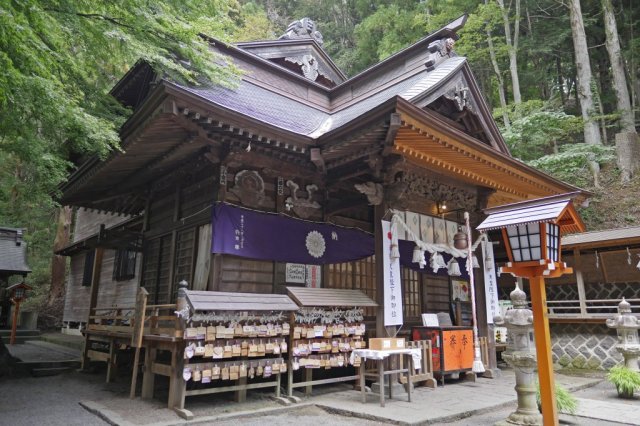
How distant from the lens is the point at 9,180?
10617 mm

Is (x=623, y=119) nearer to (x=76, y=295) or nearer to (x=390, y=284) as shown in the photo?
(x=390, y=284)

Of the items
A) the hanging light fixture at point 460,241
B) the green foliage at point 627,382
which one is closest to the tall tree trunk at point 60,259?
the hanging light fixture at point 460,241

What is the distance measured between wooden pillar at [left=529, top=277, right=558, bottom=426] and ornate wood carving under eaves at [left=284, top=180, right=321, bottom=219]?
4.77 metres

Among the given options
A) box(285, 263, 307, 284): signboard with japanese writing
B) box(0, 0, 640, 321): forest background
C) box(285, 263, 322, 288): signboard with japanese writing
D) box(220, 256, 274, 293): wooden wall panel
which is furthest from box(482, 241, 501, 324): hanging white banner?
box(0, 0, 640, 321): forest background

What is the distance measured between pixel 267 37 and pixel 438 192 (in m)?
18.5

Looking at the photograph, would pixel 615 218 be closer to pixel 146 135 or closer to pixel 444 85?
pixel 444 85

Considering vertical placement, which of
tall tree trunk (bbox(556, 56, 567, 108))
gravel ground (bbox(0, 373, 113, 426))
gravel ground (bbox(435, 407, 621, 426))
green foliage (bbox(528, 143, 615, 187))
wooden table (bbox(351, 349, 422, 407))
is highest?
tall tree trunk (bbox(556, 56, 567, 108))

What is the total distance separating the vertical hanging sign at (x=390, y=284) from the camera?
7.72 meters

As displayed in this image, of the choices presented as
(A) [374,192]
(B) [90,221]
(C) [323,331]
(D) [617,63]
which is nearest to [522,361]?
(C) [323,331]

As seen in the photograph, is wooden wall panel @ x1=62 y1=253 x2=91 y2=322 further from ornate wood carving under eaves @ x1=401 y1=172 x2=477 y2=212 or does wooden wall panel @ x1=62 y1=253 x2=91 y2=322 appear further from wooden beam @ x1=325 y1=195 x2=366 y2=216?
ornate wood carving under eaves @ x1=401 y1=172 x2=477 y2=212

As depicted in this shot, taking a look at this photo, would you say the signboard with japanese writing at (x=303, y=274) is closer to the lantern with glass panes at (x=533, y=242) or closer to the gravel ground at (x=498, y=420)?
the gravel ground at (x=498, y=420)

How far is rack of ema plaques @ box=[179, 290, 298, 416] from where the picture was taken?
5.81 metres

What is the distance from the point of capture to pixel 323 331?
7.17 meters

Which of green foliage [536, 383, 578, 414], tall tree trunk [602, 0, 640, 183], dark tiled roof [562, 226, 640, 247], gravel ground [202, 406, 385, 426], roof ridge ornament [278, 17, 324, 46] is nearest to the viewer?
gravel ground [202, 406, 385, 426]
